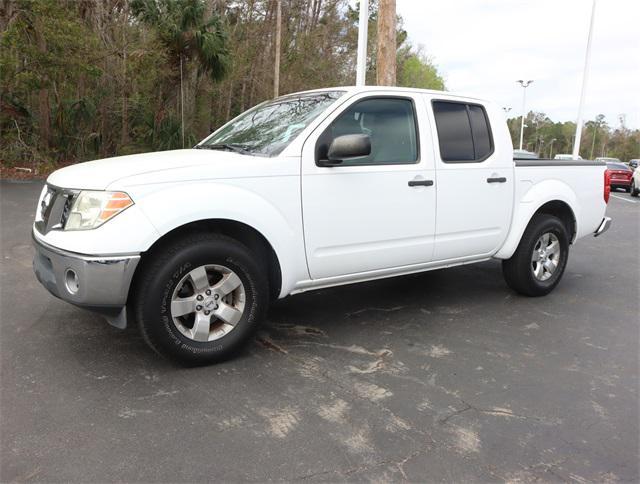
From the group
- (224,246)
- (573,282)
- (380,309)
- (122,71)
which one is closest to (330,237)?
(224,246)

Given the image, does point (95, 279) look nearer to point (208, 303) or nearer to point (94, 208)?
point (94, 208)

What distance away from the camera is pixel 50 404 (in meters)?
2.92

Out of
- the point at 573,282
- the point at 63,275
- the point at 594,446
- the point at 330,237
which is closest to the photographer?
the point at 594,446

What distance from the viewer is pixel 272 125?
4109 millimetres

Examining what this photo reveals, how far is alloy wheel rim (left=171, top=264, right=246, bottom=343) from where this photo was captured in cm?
330

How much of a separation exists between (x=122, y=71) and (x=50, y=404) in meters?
18.7

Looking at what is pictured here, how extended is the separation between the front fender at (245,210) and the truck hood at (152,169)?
8 centimetres

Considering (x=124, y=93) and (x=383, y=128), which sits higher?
(x=124, y=93)

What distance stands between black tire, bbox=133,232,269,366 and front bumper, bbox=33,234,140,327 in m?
0.13

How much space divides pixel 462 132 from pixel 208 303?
2.66 meters

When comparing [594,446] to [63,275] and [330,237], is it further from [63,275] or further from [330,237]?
[63,275]

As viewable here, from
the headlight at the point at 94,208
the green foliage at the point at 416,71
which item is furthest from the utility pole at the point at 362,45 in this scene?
the green foliage at the point at 416,71

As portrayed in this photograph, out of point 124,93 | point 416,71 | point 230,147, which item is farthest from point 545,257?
point 416,71

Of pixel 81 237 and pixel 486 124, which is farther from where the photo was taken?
pixel 486 124
